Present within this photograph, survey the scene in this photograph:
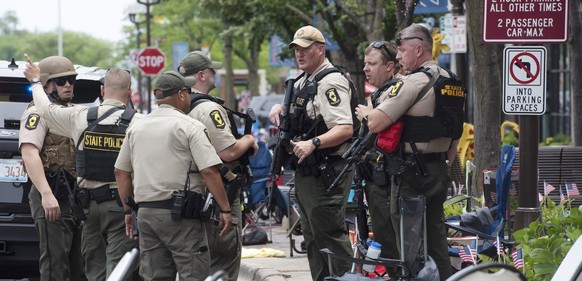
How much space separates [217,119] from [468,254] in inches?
78.8

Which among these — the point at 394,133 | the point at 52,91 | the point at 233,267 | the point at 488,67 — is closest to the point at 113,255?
the point at 233,267

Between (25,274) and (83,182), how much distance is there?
6.32ft

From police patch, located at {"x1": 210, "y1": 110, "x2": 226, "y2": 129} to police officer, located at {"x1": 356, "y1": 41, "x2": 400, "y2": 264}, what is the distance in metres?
0.97

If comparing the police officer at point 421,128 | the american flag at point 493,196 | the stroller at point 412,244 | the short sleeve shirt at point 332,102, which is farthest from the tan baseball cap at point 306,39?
the american flag at point 493,196

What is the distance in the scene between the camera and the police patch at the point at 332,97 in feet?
25.9

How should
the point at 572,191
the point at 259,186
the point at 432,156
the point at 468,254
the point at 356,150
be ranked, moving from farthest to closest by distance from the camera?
the point at 259,186, the point at 572,191, the point at 468,254, the point at 356,150, the point at 432,156

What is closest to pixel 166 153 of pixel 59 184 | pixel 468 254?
pixel 59 184

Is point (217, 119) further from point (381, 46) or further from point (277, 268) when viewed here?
point (277, 268)

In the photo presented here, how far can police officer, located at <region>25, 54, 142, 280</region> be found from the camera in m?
7.77

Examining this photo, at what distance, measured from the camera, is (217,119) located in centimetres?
776

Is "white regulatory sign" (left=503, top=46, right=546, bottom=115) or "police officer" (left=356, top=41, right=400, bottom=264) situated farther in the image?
"white regulatory sign" (left=503, top=46, right=546, bottom=115)

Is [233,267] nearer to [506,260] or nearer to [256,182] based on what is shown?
[506,260]

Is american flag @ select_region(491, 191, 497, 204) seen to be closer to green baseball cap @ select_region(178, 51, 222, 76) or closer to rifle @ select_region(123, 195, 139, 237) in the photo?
green baseball cap @ select_region(178, 51, 222, 76)

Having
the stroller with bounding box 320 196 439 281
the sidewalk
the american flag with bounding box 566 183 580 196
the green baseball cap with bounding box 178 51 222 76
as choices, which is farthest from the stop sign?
the stroller with bounding box 320 196 439 281
